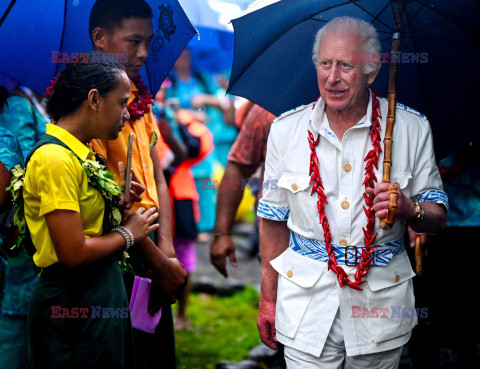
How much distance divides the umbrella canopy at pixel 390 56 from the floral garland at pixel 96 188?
110 centimetres

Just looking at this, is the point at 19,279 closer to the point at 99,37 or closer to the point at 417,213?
the point at 99,37

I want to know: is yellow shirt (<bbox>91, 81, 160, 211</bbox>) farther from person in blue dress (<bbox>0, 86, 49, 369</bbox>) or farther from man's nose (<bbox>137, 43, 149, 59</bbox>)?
person in blue dress (<bbox>0, 86, 49, 369</bbox>)

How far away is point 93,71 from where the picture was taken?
3.04 metres

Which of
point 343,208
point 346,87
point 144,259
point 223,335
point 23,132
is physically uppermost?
point 346,87

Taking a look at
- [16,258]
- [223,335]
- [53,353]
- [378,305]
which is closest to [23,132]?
[16,258]

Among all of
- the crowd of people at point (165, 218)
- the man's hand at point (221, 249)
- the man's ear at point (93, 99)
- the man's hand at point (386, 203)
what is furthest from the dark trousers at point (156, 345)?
the man's hand at point (386, 203)

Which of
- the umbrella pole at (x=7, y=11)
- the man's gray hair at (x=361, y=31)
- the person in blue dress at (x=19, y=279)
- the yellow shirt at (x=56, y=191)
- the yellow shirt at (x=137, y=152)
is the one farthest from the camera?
the person in blue dress at (x=19, y=279)

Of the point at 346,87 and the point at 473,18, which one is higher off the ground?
the point at 473,18

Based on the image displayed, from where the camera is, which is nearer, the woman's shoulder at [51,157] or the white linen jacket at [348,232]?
the woman's shoulder at [51,157]

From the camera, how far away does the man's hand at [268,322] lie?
351cm

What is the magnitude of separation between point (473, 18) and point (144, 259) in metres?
2.11

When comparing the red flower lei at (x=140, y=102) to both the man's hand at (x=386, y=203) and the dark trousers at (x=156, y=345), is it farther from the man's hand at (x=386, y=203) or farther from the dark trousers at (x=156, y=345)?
the man's hand at (x=386, y=203)

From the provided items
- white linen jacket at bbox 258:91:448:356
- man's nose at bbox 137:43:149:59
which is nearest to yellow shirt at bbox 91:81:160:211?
man's nose at bbox 137:43:149:59

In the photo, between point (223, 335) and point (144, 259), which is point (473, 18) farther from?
point (223, 335)
